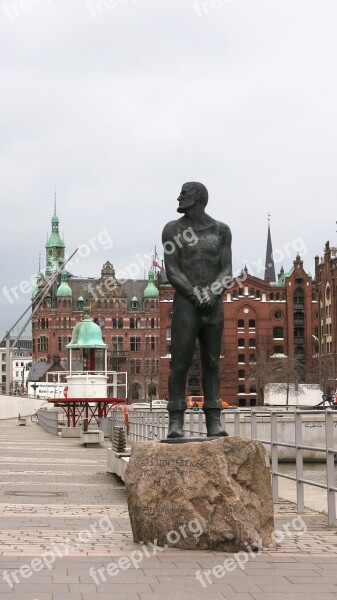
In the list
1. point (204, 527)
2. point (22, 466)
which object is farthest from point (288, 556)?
point (22, 466)

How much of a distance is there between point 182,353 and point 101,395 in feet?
105

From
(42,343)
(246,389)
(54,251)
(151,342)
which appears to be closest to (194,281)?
(246,389)

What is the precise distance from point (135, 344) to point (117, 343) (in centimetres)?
261

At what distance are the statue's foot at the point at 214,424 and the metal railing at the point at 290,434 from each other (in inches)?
49.0

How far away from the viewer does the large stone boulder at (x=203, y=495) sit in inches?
334

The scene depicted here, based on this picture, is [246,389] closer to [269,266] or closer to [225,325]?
[225,325]

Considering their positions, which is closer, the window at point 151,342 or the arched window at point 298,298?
the arched window at point 298,298

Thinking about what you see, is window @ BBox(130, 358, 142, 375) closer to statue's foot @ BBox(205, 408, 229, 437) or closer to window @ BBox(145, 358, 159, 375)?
window @ BBox(145, 358, 159, 375)

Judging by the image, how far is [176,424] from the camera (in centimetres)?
977

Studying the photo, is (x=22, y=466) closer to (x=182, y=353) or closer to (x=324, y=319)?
(x=182, y=353)

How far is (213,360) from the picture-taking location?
10.0 metres

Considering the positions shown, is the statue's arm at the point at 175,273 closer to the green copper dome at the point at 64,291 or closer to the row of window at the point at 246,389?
the row of window at the point at 246,389

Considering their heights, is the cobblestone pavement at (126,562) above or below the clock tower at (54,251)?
below

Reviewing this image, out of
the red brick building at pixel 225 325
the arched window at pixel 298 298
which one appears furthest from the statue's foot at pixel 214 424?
the arched window at pixel 298 298
